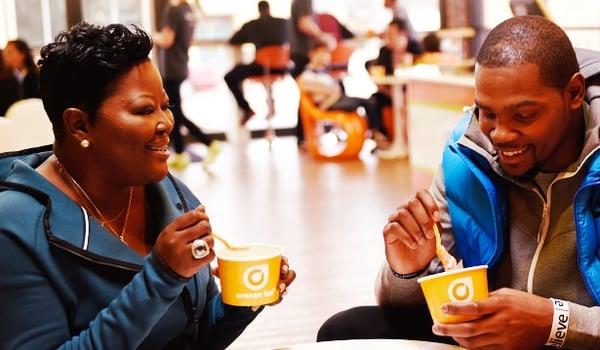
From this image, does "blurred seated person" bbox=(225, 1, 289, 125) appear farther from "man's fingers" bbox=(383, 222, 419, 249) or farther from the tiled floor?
"man's fingers" bbox=(383, 222, 419, 249)

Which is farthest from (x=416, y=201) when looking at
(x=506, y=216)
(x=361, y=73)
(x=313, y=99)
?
(x=361, y=73)

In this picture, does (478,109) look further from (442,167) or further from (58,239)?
(58,239)

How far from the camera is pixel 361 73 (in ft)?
42.8

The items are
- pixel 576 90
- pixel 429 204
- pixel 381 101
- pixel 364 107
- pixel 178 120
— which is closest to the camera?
pixel 429 204

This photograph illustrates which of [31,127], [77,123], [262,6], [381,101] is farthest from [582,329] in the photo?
[262,6]

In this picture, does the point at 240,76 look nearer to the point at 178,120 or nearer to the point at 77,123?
the point at 178,120

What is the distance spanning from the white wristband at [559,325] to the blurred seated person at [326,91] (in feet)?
26.2

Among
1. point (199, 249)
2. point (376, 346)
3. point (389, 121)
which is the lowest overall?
point (389, 121)

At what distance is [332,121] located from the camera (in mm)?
10008

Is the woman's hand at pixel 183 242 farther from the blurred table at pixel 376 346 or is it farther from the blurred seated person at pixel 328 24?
the blurred seated person at pixel 328 24

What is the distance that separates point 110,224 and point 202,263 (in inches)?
14.4

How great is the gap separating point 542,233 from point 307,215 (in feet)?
15.8

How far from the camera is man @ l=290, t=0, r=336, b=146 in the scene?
33.4 ft

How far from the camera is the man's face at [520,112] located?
6.45ft
